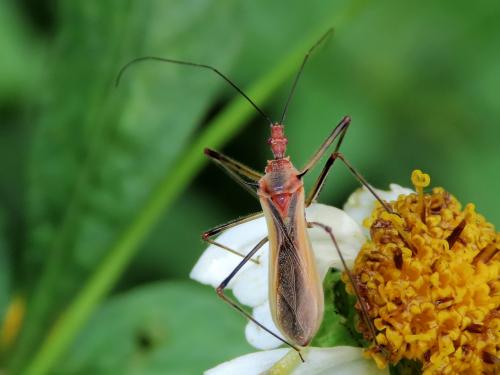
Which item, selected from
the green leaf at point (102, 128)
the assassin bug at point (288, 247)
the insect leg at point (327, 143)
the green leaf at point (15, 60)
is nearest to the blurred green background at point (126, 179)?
the green leaf at point (102, 128)

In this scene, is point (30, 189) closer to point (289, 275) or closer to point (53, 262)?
point (53, 262)

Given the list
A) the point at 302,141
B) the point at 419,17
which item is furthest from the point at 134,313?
the point at 419,17

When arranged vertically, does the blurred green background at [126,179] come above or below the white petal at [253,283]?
above

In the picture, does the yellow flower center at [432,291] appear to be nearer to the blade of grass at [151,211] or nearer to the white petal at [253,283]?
the white petal at [253,283]

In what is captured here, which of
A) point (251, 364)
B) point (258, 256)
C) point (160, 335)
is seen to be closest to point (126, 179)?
point (160, 335)

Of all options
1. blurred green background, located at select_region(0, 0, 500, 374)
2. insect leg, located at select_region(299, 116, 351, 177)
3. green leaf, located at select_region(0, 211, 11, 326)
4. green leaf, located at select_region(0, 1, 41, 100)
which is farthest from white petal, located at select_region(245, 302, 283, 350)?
green leaf, located at select_region(0, 1, 41, 100)

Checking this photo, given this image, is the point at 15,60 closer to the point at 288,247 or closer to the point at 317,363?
the point at 288,247

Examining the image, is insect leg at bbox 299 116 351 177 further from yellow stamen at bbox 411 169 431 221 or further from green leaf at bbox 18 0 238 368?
green leaf at bbox 18 0 238 368

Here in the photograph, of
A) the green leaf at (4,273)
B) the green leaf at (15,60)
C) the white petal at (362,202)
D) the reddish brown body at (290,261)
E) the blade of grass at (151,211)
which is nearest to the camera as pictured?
the reddish brown body at (290,261)
